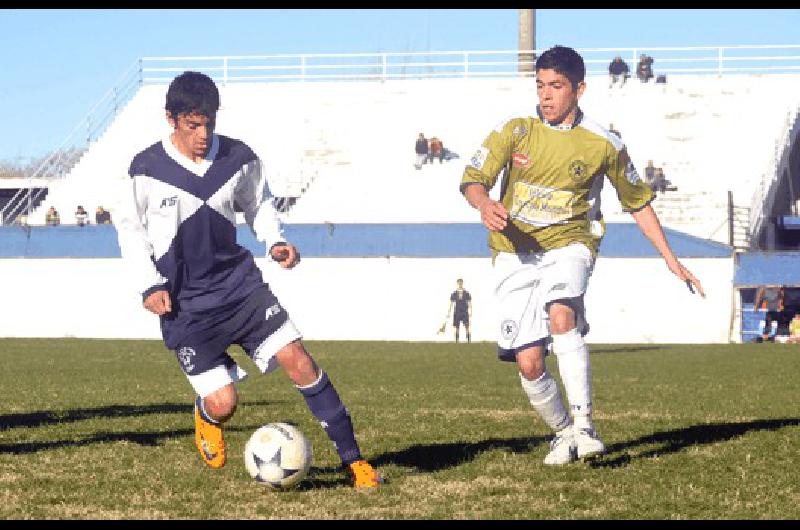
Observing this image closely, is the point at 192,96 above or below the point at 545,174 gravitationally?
above

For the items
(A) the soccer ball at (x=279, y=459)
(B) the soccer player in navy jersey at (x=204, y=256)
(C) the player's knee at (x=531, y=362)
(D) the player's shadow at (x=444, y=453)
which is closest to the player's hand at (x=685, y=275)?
(C) the player's knee at (x=531, y=362)

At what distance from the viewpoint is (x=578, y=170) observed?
854 centimetres

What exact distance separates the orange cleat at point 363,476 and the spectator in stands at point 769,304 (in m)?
30.4

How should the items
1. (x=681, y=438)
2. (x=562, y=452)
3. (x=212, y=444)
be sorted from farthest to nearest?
1. (x=681, y=438)
2. (x=562, y=452)
3. (x=212, y=444)

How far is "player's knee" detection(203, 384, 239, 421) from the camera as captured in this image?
795 cm

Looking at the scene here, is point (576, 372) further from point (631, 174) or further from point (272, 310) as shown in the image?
point (272, 310)

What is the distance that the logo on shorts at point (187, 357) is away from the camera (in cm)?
778

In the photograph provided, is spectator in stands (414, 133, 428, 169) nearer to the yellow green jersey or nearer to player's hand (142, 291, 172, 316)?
the yellow green jersey

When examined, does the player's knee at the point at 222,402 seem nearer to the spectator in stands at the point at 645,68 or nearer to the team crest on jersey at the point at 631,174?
the team crest on jersey at the point at 631,174

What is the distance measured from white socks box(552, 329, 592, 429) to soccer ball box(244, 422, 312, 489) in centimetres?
184

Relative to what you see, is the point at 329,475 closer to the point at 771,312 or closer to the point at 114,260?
the point at 771,312

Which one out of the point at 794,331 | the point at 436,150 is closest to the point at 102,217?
the point at 436,150

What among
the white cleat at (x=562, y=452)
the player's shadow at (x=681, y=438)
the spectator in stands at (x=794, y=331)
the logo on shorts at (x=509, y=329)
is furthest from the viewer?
the spectator in stands at (x=794, y=331)

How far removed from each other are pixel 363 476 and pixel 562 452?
5.00ft
